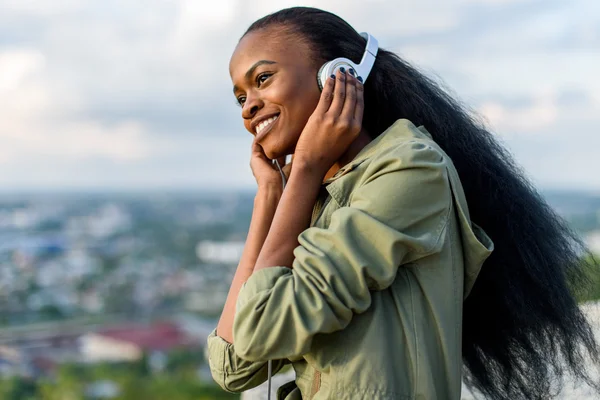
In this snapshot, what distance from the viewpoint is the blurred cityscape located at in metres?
22.7

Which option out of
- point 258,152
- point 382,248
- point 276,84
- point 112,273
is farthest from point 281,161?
point 112,273

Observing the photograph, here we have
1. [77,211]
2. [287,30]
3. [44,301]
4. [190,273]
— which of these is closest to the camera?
[287,30]

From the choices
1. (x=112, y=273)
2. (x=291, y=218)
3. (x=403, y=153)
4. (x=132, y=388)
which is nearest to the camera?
(x=403, y=153)

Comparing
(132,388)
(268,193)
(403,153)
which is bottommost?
(132,388)

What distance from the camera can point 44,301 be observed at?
29500mm

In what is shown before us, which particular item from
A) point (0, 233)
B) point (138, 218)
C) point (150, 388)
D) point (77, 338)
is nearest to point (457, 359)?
point (150, 388)

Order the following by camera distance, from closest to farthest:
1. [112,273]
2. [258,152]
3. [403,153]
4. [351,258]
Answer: [351,258]
[403,153]
[258,152]
[112,273]

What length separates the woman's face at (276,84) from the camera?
6.60 feet

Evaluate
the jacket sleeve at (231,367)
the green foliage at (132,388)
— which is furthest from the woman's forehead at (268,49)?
the green foliage at (132,388)

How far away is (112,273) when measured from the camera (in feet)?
117

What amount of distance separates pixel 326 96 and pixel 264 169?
448 millimetres

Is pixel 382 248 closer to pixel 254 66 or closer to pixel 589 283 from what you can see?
pixel 254 66

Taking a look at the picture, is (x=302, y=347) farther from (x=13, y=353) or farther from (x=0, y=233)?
(x=0, y=233)

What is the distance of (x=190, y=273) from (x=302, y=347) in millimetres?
35524
